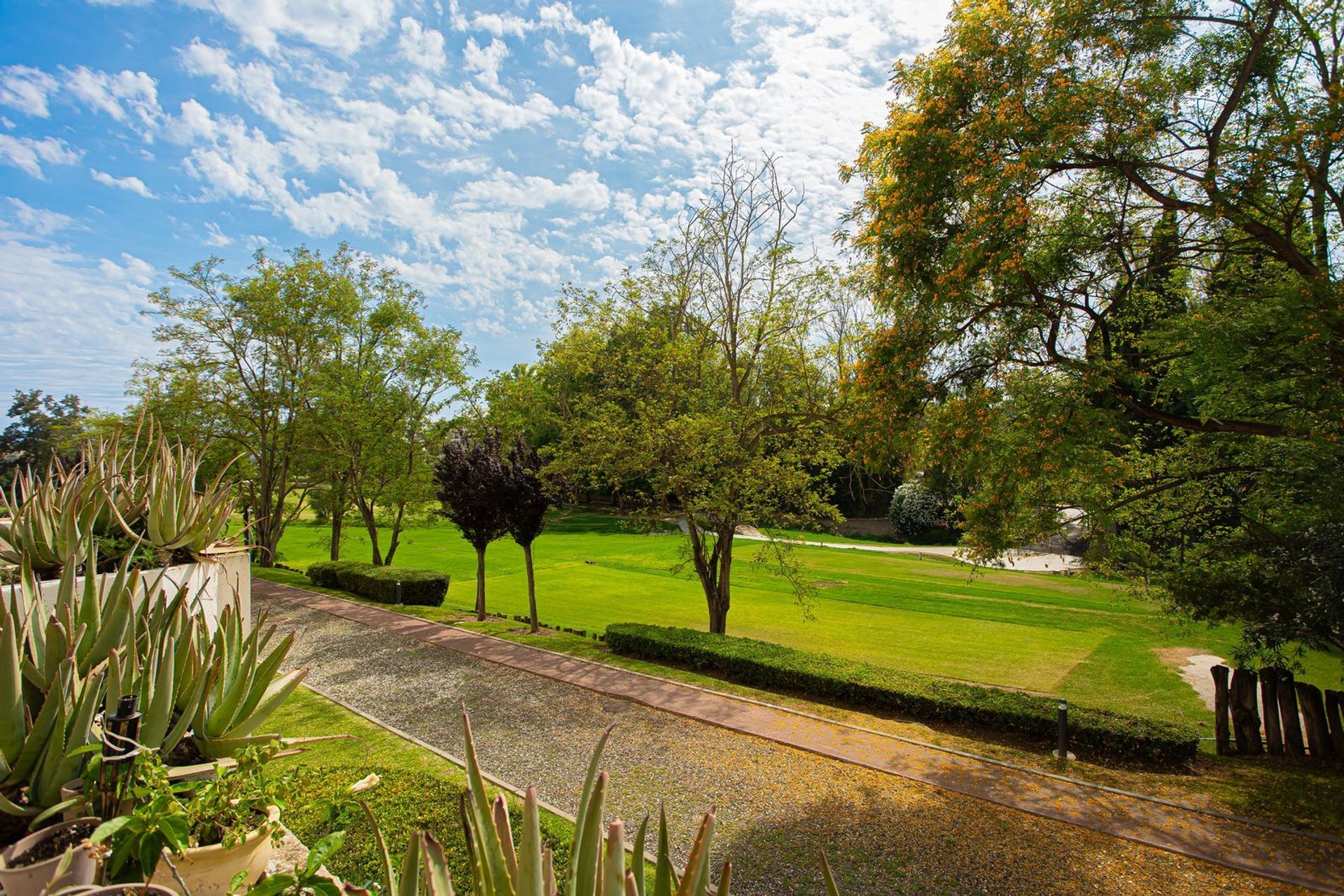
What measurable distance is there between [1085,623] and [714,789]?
1717cm

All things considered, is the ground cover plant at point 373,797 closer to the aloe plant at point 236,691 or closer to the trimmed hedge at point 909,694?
the aloe plant at point 236,691

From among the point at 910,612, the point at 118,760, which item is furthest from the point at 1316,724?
the point at 910,612

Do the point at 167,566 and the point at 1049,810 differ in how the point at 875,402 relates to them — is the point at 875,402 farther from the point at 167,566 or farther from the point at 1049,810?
the point at 167,566

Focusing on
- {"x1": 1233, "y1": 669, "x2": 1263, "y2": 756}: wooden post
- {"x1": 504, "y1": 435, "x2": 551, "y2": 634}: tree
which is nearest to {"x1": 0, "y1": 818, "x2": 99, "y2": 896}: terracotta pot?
{"x1": 1233, "y1": 669, "x2": 1263, "y2": 756}: wooden post

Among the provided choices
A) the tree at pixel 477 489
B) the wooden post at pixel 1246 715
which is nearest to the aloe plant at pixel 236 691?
the wooden post at pixel 1246 715

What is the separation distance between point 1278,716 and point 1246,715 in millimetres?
320

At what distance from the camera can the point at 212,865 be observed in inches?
109

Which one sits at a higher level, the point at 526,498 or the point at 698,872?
the point at 526,498

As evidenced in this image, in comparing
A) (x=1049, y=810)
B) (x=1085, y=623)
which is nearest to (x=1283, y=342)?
(x=1049, y=810)

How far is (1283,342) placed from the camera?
6.63 m

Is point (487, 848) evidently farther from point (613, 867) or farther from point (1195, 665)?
point (1195, 665)

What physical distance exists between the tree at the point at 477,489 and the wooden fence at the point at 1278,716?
12994 millimetres

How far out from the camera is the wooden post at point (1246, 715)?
354 inches

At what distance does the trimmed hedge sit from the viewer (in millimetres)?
8188
